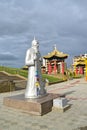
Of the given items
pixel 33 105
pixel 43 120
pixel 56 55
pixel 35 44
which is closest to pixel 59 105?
pixel 33 105

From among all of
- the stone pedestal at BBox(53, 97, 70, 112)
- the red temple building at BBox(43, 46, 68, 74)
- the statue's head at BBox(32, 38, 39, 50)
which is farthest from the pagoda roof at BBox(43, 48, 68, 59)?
the stone pedestal at BBox(53, 97, 70, 112)

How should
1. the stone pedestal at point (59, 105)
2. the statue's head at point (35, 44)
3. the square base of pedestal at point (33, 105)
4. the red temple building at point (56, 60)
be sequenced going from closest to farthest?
1. the square base of pedestal at point (33, 105)
2. the stone pedestal at point (59, 105)
3. the statue's head at point (35, 44)
4. the red temple building at point (56, 60)

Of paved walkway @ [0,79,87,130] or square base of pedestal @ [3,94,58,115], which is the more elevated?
square base of pedestal @ [3,94,58,115]

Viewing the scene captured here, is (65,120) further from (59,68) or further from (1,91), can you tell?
(59,68)

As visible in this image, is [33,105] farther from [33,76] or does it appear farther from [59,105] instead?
[33,76]

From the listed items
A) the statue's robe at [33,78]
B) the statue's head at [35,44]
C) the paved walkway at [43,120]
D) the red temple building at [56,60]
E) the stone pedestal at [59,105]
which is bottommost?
the paved walkway at [43,120]

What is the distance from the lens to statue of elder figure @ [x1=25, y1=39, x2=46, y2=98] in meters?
9.52

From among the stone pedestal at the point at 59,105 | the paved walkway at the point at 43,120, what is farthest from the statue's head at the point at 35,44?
the paved walkway at the point at 43,120

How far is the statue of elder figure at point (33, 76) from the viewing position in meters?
9.52

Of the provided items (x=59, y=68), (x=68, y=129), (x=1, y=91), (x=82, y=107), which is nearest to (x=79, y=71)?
(x=59, y=68)

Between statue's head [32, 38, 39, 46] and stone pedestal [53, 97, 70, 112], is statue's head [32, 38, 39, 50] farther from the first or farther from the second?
stone pedestal [53, 97, 70, 112]

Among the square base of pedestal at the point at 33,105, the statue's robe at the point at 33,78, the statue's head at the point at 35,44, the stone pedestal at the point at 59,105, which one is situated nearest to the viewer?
the square base of pedestal at the point at 33,105

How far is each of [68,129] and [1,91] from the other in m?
11.0

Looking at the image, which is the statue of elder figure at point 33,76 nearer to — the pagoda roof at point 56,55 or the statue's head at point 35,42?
the statue's head at point 35,42
